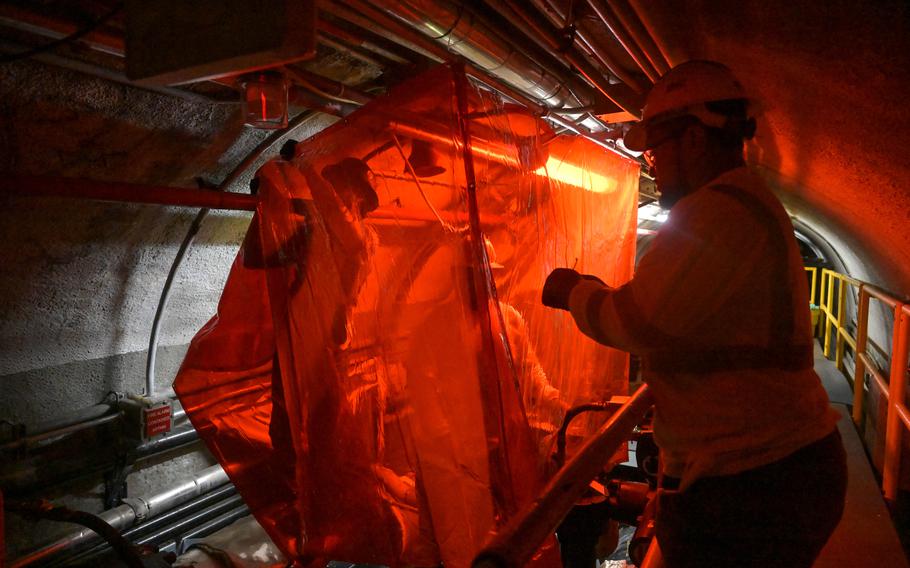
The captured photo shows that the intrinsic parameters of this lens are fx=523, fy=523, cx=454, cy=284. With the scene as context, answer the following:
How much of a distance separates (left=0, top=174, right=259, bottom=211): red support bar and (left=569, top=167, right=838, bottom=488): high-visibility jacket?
1709 millimetres

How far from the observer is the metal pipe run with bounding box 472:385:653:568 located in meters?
1.03

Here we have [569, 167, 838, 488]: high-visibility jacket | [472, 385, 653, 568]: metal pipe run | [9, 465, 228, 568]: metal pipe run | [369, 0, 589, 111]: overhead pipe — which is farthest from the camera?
[9, 465, 228, 568]: metal pipe run

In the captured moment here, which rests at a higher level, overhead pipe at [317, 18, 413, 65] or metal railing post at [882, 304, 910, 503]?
overhead pipe at [317, 18, 413, 65]

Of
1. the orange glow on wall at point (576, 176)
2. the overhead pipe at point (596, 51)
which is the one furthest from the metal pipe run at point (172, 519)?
the overhead pipe at point (596, 51)

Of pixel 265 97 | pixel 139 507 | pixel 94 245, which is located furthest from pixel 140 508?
pixel 265 97

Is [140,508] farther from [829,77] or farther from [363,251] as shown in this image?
[829,77]

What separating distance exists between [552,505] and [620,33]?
76.4 inches

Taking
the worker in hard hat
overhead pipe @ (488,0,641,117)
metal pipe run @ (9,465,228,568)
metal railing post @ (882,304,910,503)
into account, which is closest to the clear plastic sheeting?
overhead pipe @ (488,0,641,117)

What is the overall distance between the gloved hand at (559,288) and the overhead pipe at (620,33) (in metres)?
1.05

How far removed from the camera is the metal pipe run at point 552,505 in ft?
3.40

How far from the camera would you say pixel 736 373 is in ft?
4.37

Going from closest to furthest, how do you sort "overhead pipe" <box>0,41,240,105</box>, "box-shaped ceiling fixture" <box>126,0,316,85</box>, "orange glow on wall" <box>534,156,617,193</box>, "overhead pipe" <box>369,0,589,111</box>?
"box-shaped ceiling fixture" <box>126,0,316,85</box>, "overhead pipe" <box>369,0,589,111</box>, "overhead pipe" <box>0,41,240,105</box>, "orange glow on wall" <box>534,156,617,193</box>

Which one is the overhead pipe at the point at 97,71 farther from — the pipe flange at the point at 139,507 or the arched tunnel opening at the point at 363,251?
the pipe flange at the point at 139,507

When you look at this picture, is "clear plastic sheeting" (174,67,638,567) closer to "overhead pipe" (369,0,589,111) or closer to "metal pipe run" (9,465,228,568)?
"overhead pipe" (369,0,589,111)
